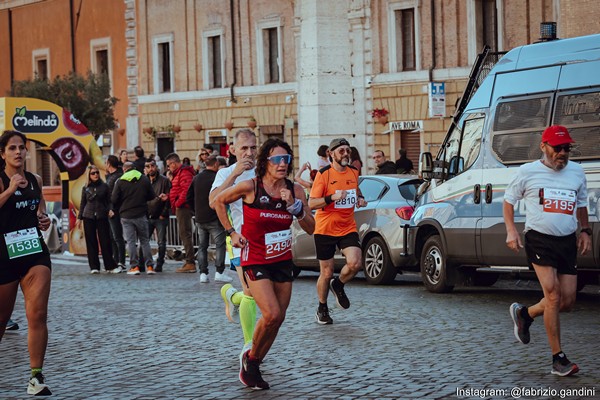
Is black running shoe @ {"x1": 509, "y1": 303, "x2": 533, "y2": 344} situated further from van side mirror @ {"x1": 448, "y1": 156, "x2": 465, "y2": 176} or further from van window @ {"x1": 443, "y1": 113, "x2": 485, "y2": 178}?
van side mirror @ {"x1": 448, "y1": 156, "x2": 465, "y2": 176}

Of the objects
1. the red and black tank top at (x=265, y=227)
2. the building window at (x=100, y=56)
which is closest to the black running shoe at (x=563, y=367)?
the red and black tank top at (x=265, y=227)

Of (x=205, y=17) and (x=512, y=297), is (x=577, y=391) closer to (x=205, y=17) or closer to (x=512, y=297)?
(x=512, y=297)

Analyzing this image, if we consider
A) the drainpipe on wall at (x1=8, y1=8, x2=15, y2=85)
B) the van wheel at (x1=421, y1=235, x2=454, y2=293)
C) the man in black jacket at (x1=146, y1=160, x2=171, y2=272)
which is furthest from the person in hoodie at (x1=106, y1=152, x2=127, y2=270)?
the drainpipe on wall at (x1=8, y1=8, x2=15, y2=85)

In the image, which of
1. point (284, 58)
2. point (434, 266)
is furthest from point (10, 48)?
point (434, 266)

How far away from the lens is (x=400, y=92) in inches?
1626

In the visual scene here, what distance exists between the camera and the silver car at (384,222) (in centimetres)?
1881

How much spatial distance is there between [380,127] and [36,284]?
32.4 meters

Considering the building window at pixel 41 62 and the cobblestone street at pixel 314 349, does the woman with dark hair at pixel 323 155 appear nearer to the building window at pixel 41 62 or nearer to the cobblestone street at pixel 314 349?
the cobblestone street at pixel 314 349

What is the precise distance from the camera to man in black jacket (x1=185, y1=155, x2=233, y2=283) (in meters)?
21.1

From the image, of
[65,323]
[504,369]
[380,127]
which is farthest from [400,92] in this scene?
[504,369]

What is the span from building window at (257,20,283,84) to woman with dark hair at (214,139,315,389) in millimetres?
36240

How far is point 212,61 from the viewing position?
4909 cm

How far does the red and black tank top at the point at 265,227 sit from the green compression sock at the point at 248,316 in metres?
0.87

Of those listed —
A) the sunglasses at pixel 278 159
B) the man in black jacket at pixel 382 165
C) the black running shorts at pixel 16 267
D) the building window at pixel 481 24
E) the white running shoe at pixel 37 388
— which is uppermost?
the building window at pixel 481 24
